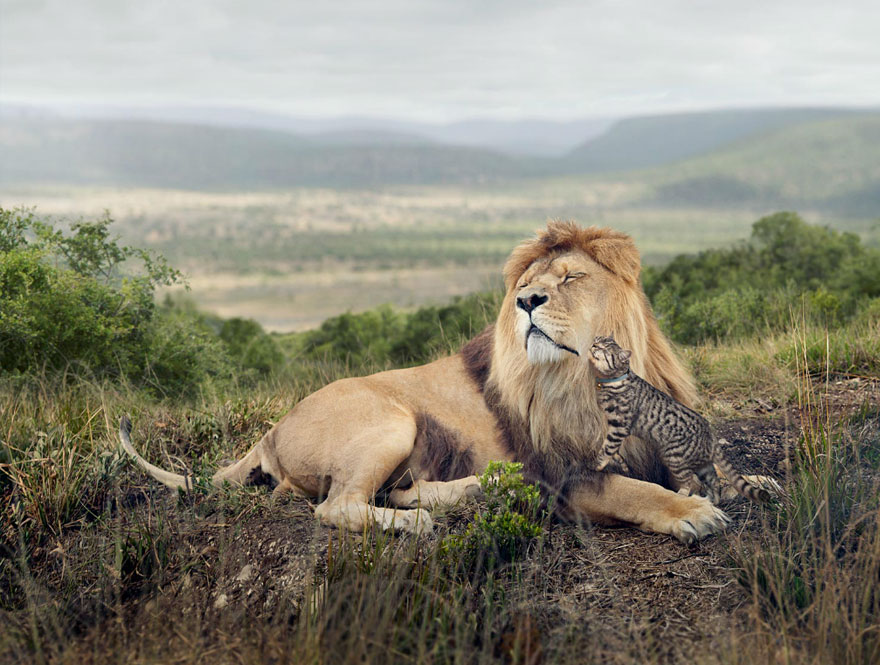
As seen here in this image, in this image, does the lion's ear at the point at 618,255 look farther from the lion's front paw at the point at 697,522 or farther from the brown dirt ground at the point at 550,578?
the lion's front paw at the point at 697,522

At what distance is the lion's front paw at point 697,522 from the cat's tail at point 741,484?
0.29 metres

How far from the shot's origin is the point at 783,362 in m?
7.13

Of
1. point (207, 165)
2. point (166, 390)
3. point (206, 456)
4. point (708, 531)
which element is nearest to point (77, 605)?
point (206, 456)

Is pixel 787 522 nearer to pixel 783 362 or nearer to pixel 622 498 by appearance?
pixel 622 498

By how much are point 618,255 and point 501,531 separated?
1502 millimetres

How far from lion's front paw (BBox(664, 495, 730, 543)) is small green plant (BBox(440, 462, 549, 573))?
659 millimetres

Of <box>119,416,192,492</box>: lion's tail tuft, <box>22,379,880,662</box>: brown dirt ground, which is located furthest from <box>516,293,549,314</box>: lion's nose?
<box>119,416,192,492</box>: lion's tail tuft

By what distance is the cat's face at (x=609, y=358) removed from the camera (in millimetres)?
3986

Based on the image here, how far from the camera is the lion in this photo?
13.3ft

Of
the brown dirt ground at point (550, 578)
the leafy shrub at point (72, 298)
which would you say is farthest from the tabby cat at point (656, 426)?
the leafy shrub at point (72, 298)

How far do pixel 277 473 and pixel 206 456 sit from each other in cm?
89

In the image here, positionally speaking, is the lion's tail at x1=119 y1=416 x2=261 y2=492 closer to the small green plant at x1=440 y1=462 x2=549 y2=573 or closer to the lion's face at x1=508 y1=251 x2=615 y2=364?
the small green plant at x1=440 y1=462 x2=549 y2=573

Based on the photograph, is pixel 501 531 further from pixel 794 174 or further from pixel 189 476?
pixel 794 174

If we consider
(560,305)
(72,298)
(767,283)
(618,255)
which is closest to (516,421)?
(560,305)
